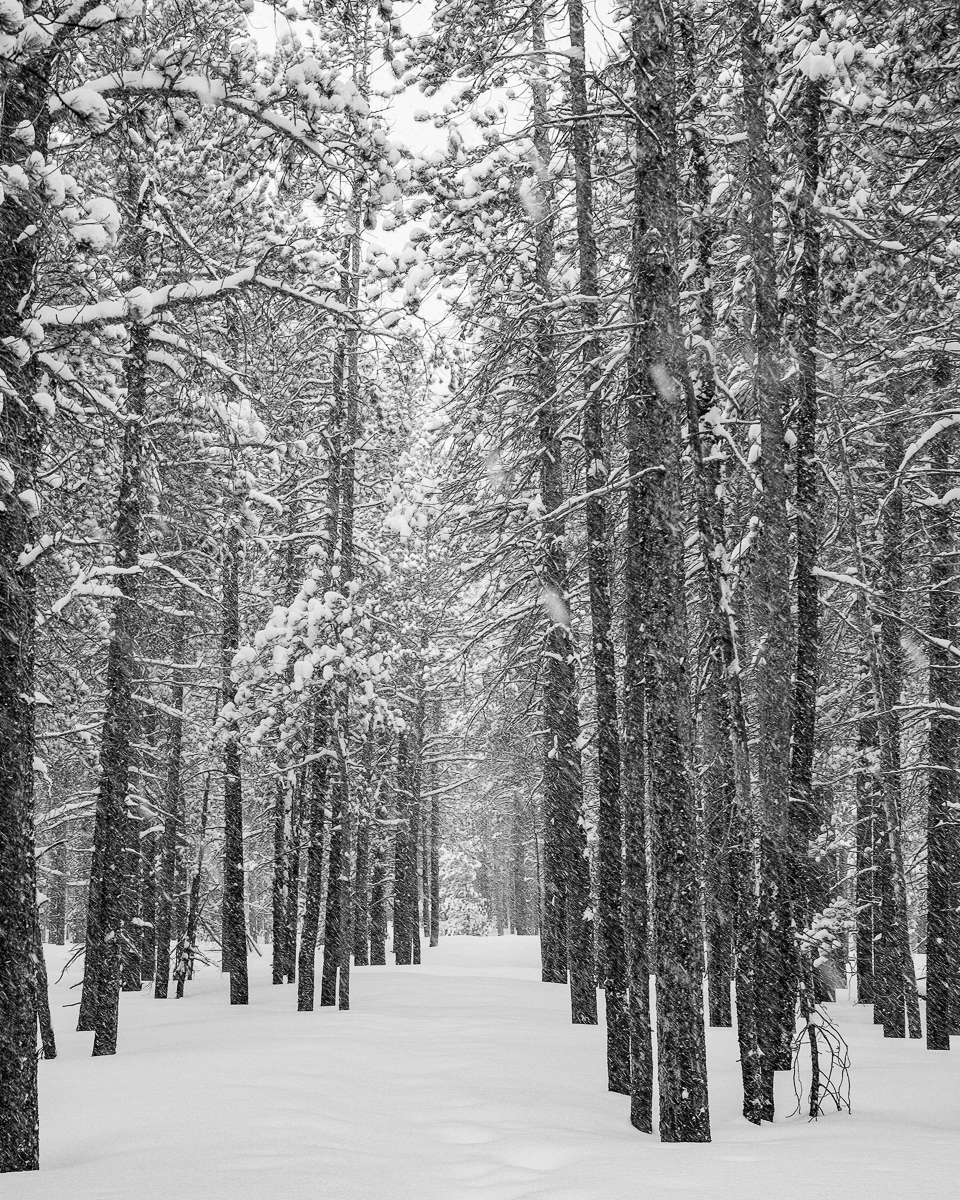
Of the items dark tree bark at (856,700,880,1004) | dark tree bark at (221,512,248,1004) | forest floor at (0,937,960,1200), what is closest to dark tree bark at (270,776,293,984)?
dark tree bark at (221,512,248,1004)

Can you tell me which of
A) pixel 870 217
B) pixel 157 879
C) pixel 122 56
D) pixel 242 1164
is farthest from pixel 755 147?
pixel 157 879

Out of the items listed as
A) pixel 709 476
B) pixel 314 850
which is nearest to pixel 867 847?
pixel 314 850

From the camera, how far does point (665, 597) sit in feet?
23.8

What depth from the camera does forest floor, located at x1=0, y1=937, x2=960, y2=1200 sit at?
213 inches

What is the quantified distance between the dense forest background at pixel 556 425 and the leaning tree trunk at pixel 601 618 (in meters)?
0.06

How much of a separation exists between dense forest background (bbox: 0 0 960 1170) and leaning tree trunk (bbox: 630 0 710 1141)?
30mm

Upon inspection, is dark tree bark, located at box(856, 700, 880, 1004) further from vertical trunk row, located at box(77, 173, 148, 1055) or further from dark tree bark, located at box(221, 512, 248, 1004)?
dark tree bark, located at box(221, 512, 248, 1004)

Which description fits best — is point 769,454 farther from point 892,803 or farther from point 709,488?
point 892,803

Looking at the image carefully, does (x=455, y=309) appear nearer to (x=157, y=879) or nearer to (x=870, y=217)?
(x=870, y=217)

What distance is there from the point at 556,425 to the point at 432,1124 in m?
9.15

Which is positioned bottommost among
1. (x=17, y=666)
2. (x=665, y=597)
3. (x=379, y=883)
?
(x=379, y=883)

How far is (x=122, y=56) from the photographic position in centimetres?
668

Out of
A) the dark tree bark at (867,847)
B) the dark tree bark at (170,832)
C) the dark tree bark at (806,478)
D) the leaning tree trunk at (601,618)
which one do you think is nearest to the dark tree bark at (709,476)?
the dark tree bark at (806,478)

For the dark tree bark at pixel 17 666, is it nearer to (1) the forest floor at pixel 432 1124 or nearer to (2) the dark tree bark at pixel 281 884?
(1) the forest floor at pixel 432 1124
